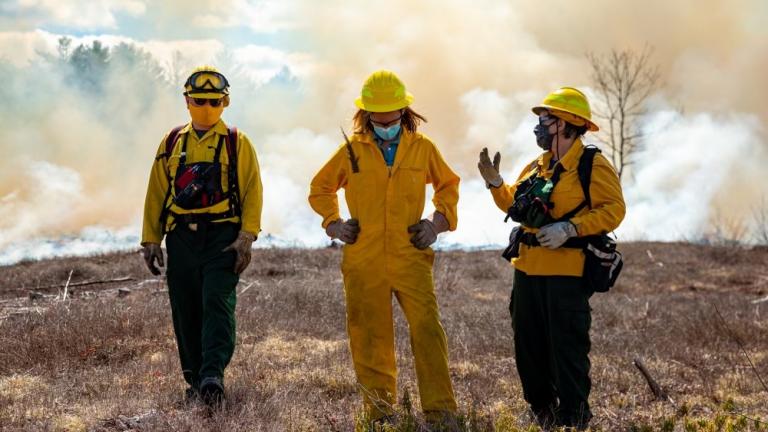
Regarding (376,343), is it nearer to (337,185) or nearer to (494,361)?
(337,185)

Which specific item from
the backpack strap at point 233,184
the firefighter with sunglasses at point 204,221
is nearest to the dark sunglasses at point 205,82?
the firefighter with sunglasses at point 204,221

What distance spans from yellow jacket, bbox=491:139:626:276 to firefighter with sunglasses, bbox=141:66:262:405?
2.00 meters

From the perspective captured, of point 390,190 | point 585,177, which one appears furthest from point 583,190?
point 390,190

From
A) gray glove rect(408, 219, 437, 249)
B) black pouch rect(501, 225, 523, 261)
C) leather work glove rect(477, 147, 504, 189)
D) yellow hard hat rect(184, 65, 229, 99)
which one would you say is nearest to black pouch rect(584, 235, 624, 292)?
black pouch rect(501, 225, 523, 261)

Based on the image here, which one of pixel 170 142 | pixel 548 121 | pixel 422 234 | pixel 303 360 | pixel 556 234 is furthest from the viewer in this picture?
pixel 303 360

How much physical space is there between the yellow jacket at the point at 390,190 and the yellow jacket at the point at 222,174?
0.78m

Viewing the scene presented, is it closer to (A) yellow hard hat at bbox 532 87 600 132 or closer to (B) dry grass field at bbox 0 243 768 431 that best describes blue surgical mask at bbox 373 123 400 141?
(A) yellow hard hat at bbox 532 87 600 132

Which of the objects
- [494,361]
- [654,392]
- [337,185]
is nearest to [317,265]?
[494,361]

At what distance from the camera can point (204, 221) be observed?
5887mm

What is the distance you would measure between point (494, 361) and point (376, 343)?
124 inches

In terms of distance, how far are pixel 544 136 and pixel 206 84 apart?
2.43 metres

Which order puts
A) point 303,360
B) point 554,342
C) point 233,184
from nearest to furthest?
point 554,342 < point 233,184 < point 303,360

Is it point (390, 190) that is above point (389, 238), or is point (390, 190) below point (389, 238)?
above

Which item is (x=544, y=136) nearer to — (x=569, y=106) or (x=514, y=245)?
(x=569, y=106)
